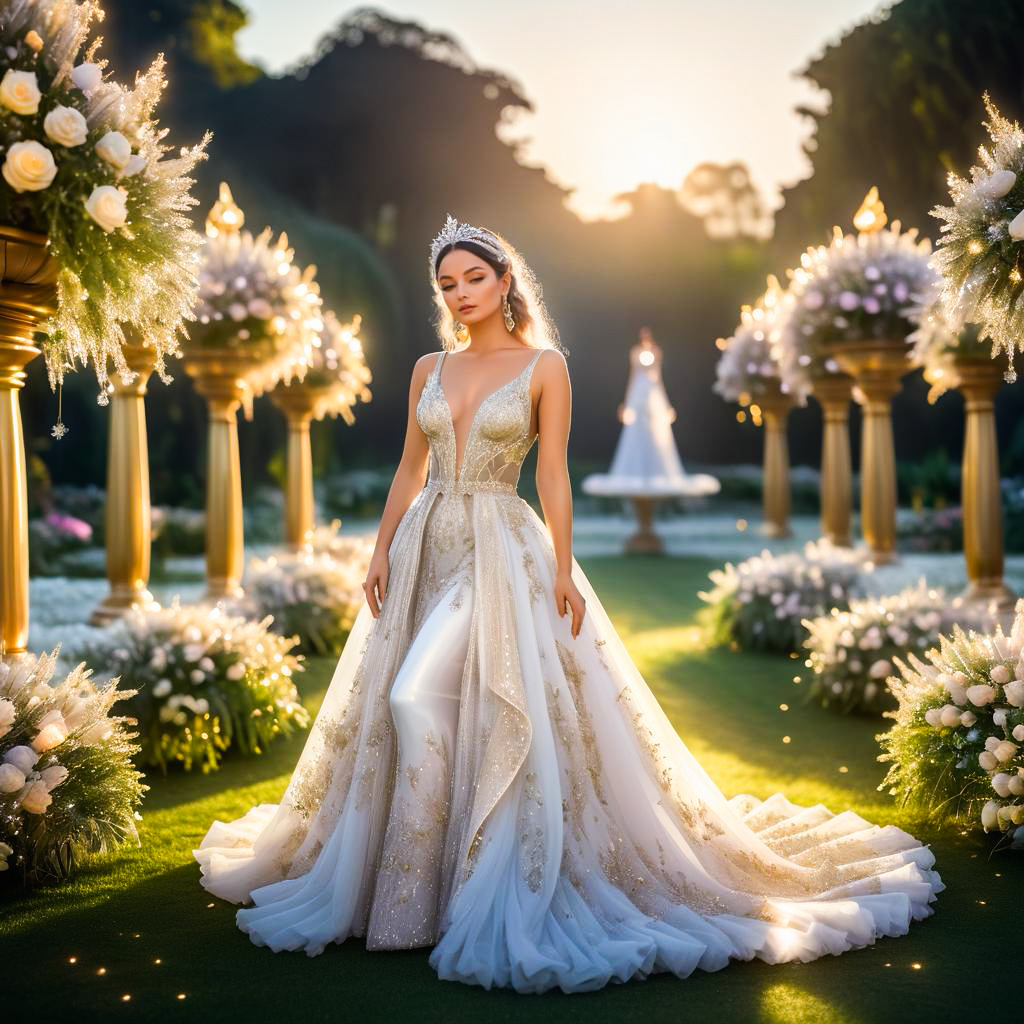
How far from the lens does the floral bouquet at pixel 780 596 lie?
8516mm

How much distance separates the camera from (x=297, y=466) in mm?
10062

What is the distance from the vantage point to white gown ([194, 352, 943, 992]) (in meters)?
3.12

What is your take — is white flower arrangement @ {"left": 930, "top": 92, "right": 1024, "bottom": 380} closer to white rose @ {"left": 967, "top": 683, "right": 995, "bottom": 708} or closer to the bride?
white rose @ {"left": 967, "top": 683, "right": 995, "bottom": 708}

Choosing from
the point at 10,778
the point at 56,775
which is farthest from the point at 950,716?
the point at 10,778

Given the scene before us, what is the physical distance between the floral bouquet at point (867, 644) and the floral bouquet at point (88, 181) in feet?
13.6

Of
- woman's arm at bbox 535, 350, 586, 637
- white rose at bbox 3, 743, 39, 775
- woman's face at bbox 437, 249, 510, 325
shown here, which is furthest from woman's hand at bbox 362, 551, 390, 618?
white rose at bbox 3, 743, 39, 775

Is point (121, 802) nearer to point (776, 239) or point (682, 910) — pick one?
point (682, 910)

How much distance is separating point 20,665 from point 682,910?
2.33 metres

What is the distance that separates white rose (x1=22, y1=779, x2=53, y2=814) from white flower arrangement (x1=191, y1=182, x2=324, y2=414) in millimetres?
4345

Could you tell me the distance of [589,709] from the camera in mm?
3576

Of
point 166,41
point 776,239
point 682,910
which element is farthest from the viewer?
point 776,239

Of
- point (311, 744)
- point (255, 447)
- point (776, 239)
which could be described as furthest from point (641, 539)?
point (311, 744)

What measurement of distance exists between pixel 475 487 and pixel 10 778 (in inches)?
68.3

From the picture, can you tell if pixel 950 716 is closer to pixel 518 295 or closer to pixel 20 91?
pixel 518 295
